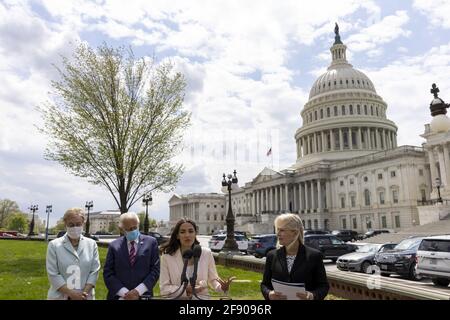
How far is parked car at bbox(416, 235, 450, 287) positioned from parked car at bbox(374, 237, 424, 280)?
2465mm

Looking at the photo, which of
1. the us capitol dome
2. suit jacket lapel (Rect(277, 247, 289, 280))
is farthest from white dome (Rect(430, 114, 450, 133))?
the us capitol dome

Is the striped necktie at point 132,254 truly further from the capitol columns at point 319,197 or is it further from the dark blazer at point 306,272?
the capitol columns at point 319,197

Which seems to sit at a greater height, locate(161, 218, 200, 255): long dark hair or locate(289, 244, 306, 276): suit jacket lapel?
locate(161, 218, 200, 255): long dark hair

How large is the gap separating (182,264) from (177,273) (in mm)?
134

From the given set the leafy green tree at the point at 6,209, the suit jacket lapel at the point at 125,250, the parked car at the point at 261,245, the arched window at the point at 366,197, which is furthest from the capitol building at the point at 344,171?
the leafy green tree at the point at 6,209

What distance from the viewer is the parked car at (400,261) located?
16.3 m

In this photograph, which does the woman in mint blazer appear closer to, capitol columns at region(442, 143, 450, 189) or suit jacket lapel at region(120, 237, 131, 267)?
suit jacket lapel at region(120, 237, 131, 267)

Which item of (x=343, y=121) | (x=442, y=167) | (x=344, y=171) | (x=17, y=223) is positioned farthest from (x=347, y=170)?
(x=17, y=223)

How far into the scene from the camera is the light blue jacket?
5211 mm

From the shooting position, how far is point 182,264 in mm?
5137

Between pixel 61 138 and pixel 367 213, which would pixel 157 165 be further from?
pixel 367 213

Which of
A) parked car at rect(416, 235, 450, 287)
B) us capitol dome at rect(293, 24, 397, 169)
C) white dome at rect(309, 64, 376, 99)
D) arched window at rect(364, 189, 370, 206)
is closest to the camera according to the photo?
parked car at rect(416, 235, 450, 287)

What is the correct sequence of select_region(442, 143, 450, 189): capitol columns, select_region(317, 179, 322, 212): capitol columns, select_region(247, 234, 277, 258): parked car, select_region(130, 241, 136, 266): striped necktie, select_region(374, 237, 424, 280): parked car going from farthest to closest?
select_region(317, 179, 322, 212): capitol columns
select_region(442, 143, 450, 189): capitol columns
select_region(247, 234, 277, 258): parked car
select_region(374, 237, 424, 280): parked car
select_region(130, 241, 136, 266): striped necktie
